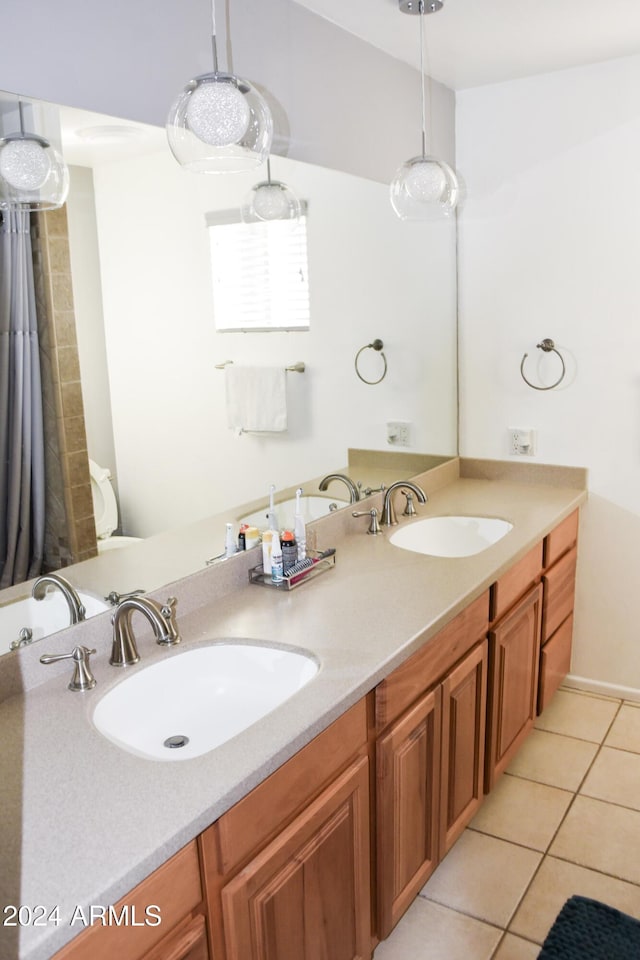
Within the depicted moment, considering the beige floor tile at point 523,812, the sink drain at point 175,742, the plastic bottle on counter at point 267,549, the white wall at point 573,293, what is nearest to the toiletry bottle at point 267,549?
the plastic bottle on counter at point 267,549

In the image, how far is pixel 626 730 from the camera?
2930 millimetres

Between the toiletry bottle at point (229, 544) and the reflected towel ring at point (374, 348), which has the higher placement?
the reflected towel ring at point (374, 348)

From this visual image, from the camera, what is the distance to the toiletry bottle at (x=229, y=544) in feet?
6.90

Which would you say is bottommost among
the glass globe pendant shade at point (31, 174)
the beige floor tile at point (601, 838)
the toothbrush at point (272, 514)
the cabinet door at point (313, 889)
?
the beige floor tile at point (601, 838)

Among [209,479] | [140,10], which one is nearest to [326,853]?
[209,479]

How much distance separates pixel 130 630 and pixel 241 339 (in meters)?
0.89

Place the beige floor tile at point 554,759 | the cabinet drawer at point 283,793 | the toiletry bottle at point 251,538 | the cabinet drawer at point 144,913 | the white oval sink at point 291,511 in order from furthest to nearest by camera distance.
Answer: the beige floor tile at point 554,759 < the white oval sink at point 291,511 < the toiletry bottle at point 251,538 < the cabinet drawer at point 283,793 < the cabinet drawer at point 144,913

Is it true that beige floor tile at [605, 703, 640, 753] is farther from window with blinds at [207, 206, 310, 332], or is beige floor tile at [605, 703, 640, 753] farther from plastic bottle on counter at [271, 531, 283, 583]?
window with blinds at [207, 206, 310, 332]

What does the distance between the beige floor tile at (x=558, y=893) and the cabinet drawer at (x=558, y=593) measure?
80 centimetres

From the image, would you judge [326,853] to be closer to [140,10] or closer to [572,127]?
[140,10]

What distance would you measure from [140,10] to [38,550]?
1.20m

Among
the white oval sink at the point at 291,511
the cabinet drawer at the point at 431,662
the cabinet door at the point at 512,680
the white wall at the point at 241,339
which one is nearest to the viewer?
the cabinet drawer at the point at 431,662

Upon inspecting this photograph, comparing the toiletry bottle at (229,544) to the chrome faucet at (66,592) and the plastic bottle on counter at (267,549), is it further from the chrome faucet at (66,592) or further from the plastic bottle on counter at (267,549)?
the chrome faucet at (66,592)

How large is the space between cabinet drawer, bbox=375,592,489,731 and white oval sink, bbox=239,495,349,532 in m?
0.59
